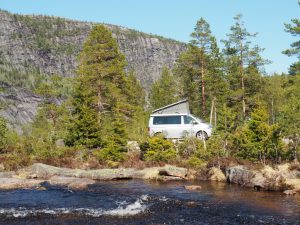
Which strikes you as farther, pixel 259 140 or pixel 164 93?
pixel 164 93

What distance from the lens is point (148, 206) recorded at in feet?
53.6

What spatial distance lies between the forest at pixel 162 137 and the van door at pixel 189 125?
958 mm

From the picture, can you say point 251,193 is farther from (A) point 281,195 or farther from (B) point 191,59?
(B) point 191,59

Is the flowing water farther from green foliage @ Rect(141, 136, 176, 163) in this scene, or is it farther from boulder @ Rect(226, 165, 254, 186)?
green foliage @ Rect(141, 136, 176, 163)

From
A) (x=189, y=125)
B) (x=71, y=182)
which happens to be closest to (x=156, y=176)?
(x=71, y=182)

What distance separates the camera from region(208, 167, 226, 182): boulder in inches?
902

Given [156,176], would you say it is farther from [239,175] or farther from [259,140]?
[259,140]

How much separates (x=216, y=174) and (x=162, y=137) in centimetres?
484

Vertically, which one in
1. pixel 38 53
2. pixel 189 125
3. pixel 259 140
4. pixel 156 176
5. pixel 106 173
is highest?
pixel 38 53

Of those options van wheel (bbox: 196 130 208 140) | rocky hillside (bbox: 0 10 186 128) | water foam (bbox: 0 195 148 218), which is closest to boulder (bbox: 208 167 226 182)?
van wheel (bbox: 196 130 208 140)

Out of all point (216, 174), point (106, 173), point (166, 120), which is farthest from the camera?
point (166, 120)

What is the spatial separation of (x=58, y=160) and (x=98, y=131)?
11.4 feet

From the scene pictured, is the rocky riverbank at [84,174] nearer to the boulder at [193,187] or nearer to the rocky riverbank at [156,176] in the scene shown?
the rocky riverbank at [156,176]

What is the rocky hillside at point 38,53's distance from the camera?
110 metres
